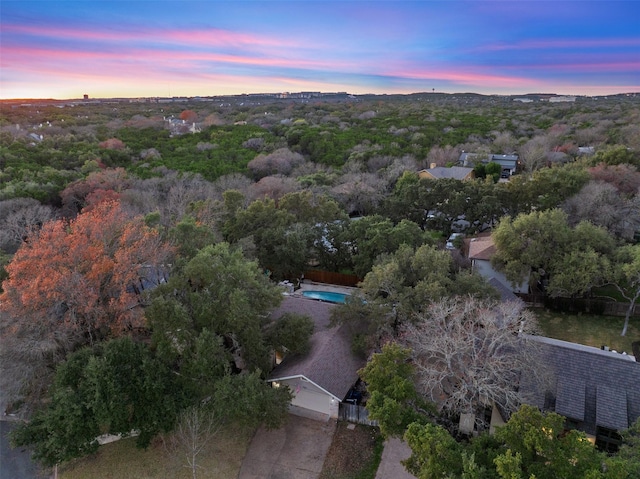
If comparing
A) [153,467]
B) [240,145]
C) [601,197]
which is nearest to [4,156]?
[240,145]

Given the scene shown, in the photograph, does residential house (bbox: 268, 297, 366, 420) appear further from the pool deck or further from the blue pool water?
the pool deck

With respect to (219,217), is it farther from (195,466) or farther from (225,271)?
(195,466)

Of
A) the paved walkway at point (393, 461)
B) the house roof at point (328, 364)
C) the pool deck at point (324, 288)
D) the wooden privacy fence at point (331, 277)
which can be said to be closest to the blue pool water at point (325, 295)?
the pool deck at point (324, 288)

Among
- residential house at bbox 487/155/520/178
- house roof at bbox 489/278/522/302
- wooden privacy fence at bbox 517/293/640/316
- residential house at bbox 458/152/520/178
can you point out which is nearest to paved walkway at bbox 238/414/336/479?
house roof at bbox 489/278/522/302

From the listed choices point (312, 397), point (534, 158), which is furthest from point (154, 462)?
point (534, 158)

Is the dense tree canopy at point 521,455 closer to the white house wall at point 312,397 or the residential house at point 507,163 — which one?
the white house wall at point 312,397
